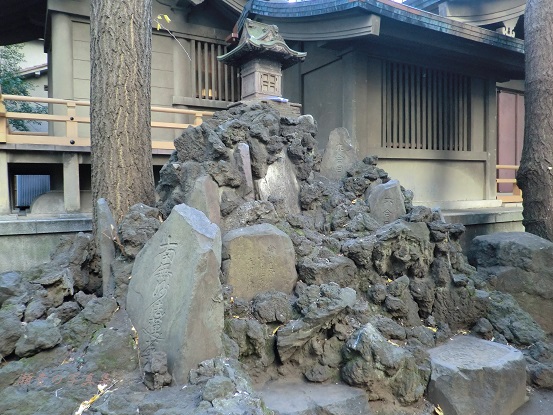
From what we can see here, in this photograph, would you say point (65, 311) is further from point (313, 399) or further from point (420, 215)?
point (420, 215)

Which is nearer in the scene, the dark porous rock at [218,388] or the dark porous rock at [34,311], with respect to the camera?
the dark porous rock at [218,388]

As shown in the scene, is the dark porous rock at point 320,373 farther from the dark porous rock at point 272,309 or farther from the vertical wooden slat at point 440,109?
the vertical wooden slat at point 440,109

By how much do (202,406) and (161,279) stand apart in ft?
3.64

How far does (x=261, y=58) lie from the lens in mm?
7062

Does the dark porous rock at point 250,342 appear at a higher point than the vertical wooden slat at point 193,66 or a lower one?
lower

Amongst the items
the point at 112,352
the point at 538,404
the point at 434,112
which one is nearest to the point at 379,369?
the point at 538,404

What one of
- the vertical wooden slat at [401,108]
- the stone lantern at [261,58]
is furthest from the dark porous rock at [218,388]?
the vertical wooden slat at [401,108]

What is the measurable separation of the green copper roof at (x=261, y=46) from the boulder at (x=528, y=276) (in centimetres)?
441

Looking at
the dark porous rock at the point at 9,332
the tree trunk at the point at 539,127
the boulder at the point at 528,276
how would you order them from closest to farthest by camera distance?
1. the dark porous rock at the point at 9,332
2. the boulder at the point at 528,276
3. the tree trunk at the point at 539,127

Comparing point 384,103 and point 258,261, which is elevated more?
point 384,103

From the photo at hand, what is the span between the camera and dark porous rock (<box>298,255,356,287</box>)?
4.43m

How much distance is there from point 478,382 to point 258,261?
2.28 metres

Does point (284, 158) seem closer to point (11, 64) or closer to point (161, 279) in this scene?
point (161, 279)

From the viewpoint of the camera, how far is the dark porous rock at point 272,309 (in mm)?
3912
